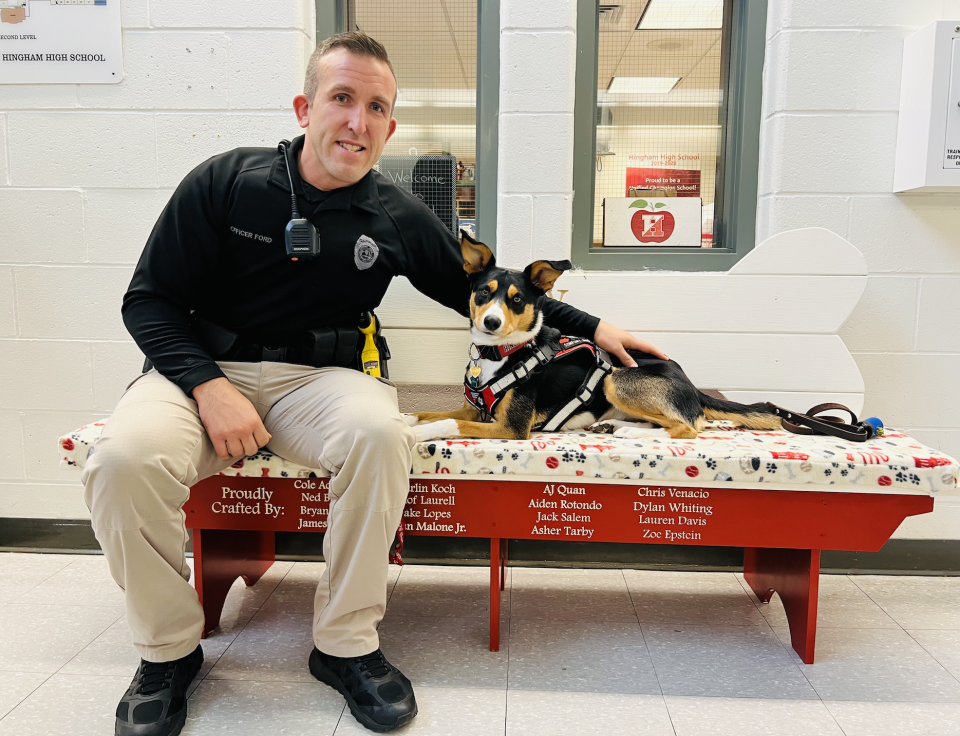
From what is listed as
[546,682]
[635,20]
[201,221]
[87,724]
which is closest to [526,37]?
[635,20]

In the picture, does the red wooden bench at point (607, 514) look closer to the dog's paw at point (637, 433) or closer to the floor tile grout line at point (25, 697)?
the dog's paw at point (637, 433)

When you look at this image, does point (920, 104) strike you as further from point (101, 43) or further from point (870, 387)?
point (101, 43)

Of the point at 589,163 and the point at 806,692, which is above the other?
the point at 589,163

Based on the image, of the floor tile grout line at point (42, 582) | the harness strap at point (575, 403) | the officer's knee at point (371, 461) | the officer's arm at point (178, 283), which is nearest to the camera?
the officer's knee at point (371, 461)

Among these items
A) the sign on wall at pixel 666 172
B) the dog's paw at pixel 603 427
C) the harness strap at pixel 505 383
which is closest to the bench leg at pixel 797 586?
the dog's paw at pixel 603 427

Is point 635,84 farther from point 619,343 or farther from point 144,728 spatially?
point 144,728

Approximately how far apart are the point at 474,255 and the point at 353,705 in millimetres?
1143

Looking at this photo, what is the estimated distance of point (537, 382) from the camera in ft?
6.46

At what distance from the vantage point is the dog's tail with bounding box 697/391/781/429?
2.05 metres

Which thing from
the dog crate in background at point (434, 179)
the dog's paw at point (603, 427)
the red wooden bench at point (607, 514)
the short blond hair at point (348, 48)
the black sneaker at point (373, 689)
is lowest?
the black sneaker at point (373, 689)

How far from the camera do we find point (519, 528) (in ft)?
6.00

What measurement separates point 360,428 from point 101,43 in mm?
1676

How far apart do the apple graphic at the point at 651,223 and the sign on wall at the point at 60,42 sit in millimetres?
1763

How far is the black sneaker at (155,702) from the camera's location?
1.46m
